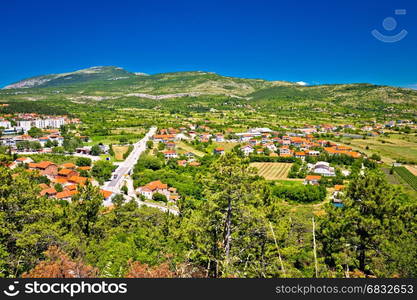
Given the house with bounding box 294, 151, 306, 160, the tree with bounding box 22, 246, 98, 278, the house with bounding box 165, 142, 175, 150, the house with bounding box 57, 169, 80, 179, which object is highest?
the tree with bounding box 22, 246, 98, 278

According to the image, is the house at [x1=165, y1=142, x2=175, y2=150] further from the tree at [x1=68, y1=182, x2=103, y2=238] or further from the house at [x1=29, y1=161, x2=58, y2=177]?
the tree at [x1=68, y1=182, x2=103, y2=238]

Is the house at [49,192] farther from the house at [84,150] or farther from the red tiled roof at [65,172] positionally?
the house at [84,150]

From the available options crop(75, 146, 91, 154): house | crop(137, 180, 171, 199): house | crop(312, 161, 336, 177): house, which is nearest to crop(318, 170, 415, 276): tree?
crop(137, 180, 171, 199): house

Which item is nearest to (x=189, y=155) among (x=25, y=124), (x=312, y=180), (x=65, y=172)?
(x=65, y=172)

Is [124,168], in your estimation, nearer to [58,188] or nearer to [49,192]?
[58,188]

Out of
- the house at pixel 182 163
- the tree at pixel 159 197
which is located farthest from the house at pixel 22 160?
the tree at pixel 159 197

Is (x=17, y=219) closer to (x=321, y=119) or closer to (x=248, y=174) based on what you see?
(x=248, y=174)

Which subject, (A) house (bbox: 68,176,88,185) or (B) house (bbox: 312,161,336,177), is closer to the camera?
(A) house (bbox: 68,176,88,185)
